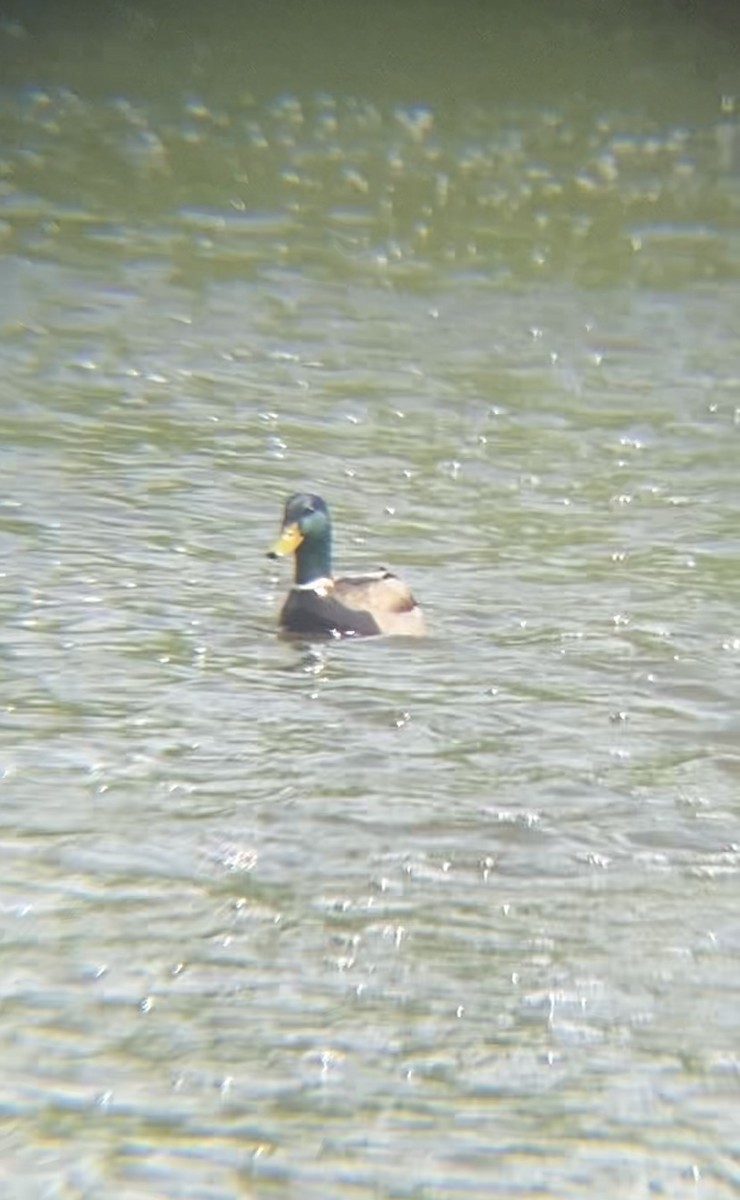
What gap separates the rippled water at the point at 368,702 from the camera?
535 cm

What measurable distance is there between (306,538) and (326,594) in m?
0.34

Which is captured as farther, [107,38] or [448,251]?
[107,38]

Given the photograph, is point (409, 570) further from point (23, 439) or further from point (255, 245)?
point (255, 245)

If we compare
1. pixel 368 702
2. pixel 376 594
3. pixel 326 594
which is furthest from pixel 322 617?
pixel 368 702

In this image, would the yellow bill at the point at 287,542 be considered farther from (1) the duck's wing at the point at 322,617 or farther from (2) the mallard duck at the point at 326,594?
(1) the duck's wing at the point at 322,617

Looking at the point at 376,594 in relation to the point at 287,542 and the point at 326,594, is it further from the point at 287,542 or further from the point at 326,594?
the point at 287,542

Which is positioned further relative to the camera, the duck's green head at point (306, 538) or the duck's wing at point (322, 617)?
the duck's green head at point (306, 538)

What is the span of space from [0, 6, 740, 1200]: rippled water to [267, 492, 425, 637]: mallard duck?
0.13 meters

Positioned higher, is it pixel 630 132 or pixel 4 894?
pixel 630 132

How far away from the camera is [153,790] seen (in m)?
7.20

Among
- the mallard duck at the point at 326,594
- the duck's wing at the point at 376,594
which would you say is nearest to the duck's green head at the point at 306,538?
the mallard duck at the point at 326,594

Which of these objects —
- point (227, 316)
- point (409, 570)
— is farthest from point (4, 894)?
point (227, 316)

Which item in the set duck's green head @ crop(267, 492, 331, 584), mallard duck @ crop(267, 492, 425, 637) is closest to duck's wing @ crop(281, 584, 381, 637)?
mallard duck @ crop(267, 492, 425, 637)

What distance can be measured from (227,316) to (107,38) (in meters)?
9.04
